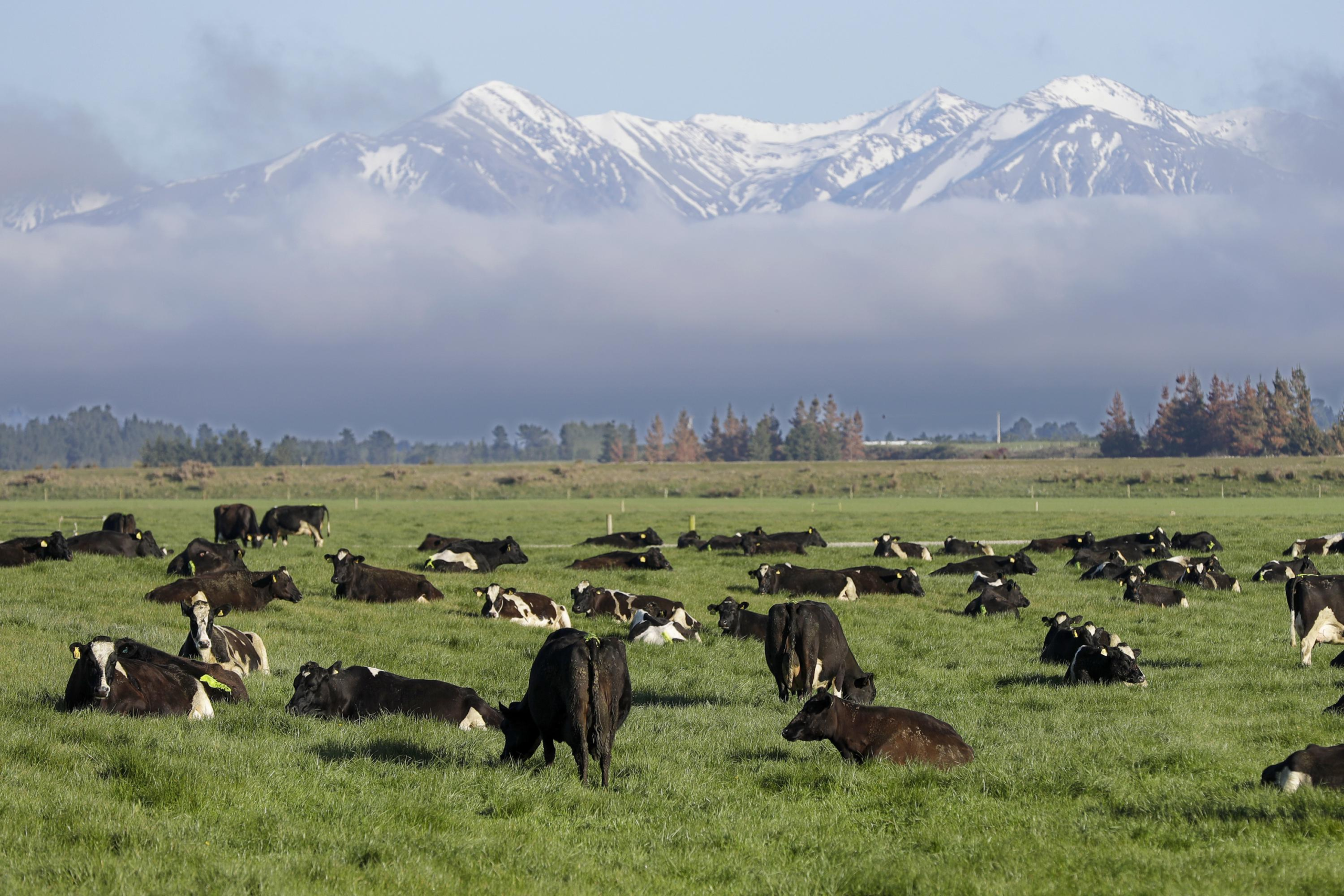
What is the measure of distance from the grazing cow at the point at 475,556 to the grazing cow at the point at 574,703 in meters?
18.9

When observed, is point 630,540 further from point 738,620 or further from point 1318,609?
point 1318,609

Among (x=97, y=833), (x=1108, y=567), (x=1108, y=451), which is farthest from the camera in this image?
(x=1108, y=451)

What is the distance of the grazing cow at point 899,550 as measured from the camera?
36.1 m

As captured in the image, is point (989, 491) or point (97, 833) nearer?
point (97, 833)

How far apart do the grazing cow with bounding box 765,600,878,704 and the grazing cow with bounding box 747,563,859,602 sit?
10.3 m

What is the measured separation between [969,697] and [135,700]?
383 inches

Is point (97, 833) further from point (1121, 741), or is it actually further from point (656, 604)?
point (656, 604)

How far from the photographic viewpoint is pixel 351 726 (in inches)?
488

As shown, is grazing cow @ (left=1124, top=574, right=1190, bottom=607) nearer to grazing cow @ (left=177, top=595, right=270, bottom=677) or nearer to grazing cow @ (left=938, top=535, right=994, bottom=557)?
grazing cow @ (left=938, top=535, right=994, bottom=557)

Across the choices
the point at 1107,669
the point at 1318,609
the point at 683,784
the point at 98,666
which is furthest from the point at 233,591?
the point at 1318,609

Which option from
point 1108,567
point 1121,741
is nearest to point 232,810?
point 1121,741

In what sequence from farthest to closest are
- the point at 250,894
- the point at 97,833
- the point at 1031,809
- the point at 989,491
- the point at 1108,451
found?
the point at 1108,451 < the point at 989,491 < the point at 1031,809 < the point at 97,833 < the point at 250,894

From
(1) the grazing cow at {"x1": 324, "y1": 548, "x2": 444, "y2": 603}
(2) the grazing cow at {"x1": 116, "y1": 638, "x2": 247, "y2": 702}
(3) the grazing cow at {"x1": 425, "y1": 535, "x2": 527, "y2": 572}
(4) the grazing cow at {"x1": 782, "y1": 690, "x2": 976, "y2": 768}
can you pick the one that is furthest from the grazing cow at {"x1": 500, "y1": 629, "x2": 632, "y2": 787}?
(3) the grazing cow at {"x1": 425, "y1": 535, "x2": 527, "y2": 572}

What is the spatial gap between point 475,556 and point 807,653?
1807 cm
